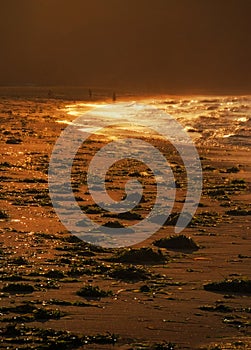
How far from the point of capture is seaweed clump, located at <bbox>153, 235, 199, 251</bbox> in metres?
11.9

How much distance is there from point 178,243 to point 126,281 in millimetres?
1994

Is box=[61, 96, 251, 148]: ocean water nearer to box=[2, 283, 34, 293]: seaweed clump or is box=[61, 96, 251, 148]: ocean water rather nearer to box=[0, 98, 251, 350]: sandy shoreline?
box=[0, 98, 251, 350]: sandy shoreline

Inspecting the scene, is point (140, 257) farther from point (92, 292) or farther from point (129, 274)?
point (92, 292)

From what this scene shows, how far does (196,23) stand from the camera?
196125 mm

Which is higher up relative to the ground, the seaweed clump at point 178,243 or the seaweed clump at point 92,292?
the seaweed clump at point 178,243

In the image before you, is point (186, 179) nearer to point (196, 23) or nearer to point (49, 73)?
point (49, 73)

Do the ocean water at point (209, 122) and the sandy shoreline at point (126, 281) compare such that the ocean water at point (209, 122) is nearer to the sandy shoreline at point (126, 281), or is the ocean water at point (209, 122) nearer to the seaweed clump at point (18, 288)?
the sandy shoreline at point (126, 281)

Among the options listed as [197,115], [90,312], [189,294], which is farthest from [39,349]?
[197,115]

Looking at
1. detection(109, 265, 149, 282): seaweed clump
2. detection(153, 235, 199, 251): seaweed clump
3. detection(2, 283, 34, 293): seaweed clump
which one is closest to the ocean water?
detection(153, 235, 199, 251): seaweed clump

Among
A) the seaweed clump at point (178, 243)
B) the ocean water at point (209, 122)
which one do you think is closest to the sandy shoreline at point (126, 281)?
the seaweed clump at point (178, 243)

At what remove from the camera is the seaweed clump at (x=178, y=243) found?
38.9 feet

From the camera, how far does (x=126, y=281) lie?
10.0 m

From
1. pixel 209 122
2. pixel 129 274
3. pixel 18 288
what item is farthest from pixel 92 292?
pixel 209 122

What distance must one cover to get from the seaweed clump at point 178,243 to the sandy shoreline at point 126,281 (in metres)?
0.18
